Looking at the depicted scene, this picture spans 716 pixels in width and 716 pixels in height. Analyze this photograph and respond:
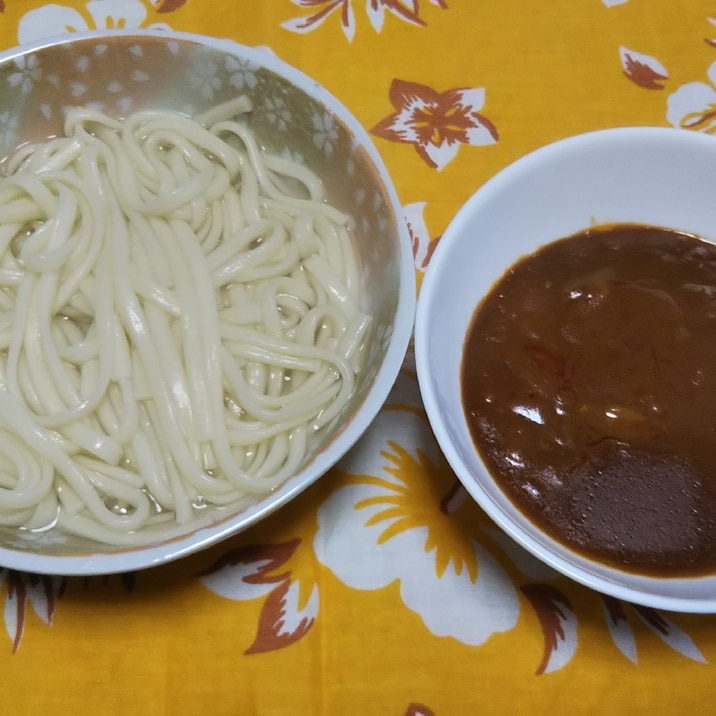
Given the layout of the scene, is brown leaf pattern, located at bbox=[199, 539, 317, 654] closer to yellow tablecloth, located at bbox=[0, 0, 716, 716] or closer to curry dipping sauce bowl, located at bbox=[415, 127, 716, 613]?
yellow tablecloth, located at bbox=[0, 0, 716, 716]

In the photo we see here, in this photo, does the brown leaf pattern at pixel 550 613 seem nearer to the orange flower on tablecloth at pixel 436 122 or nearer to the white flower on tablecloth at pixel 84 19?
the orange flower on tablecloth at pixel 436 122

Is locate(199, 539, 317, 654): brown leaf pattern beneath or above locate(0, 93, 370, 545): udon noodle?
beneath

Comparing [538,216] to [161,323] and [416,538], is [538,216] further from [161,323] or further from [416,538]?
[161,323]

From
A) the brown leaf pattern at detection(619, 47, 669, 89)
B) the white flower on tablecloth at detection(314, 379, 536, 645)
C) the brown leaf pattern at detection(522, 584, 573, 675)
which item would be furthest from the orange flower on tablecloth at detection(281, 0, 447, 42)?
the brown leaf pattern at detection(522, 584, 573, 675)

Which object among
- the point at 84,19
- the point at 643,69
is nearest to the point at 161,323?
the point at 84,19

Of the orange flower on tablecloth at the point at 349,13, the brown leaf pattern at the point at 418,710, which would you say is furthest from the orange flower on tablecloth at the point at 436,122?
the brown leaf pattern at the point at 418,710

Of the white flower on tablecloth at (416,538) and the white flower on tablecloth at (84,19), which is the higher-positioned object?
the white flower on tablecloth at (84,19)

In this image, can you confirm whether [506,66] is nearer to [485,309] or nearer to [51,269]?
[485,309]
